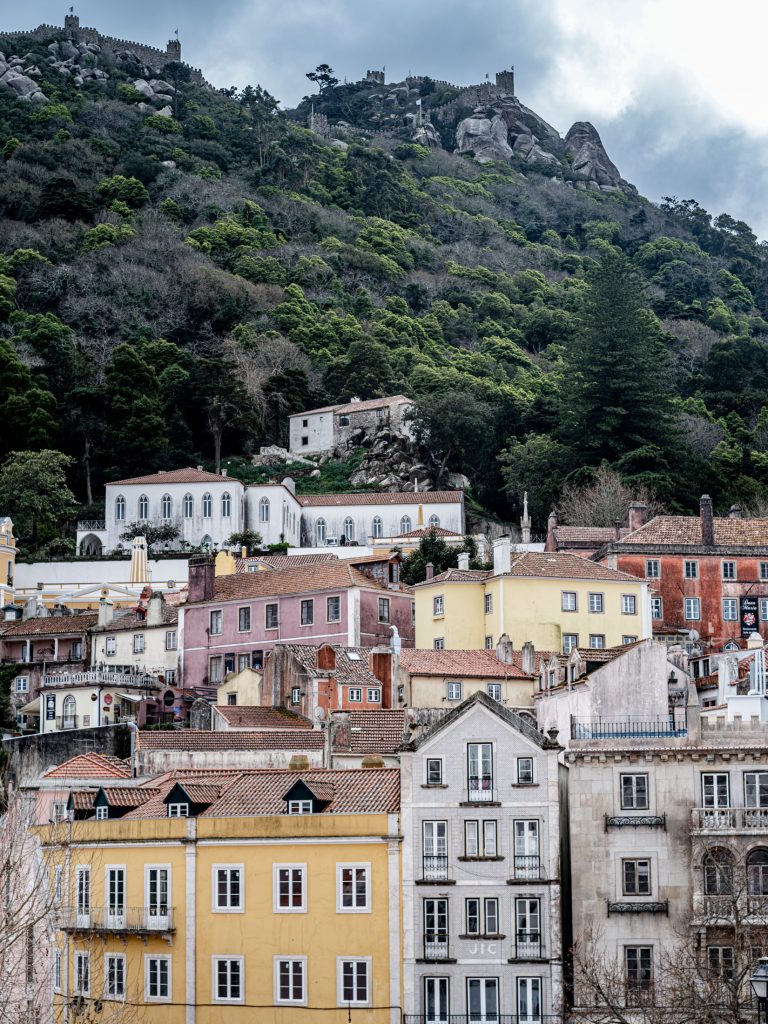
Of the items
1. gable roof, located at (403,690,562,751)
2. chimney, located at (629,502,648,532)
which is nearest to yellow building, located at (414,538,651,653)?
chimney, located at (629,502,648,532)

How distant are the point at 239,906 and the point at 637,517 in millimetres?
42954

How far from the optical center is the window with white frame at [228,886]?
3906 cm

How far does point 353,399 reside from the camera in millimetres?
118250

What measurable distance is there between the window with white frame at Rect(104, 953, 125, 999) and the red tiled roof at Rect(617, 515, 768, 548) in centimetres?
3806

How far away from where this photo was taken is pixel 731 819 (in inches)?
1491

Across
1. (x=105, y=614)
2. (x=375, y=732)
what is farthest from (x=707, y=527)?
(x=375, y=732)

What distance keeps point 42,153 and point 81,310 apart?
36.8m

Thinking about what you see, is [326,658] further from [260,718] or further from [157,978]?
[157,978]

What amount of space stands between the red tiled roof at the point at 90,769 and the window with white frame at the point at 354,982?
423 inches

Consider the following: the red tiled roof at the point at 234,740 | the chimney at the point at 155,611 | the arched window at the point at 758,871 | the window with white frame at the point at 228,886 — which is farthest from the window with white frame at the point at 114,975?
the chimney at the point at 155,611

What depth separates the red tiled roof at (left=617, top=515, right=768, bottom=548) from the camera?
7375 centimetres

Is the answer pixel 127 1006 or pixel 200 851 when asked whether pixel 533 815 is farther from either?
pixel 127 1006

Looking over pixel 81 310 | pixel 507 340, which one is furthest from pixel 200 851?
pixel 507 340

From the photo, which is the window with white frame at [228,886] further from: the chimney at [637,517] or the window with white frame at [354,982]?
the chimney at [637,517]
